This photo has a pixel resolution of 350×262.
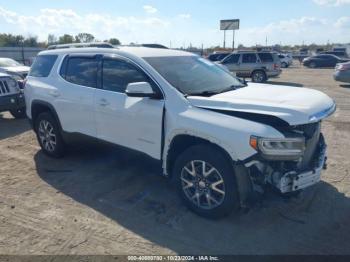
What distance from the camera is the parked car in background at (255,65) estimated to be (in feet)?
59.7

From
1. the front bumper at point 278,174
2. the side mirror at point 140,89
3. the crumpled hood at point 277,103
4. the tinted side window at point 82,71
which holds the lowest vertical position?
the front bumper at point 278,174

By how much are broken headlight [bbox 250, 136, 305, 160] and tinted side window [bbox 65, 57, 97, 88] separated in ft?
8.53

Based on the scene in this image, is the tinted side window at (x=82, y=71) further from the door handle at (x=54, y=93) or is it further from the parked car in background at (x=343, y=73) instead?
the parked car in background at (x=343, y=73)

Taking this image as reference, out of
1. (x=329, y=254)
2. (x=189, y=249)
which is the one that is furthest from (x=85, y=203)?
(x=329, y=254)

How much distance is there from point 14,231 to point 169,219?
169 centimetres

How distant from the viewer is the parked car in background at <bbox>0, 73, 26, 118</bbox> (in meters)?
8.28

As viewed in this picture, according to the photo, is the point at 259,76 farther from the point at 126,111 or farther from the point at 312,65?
the point at 312,65

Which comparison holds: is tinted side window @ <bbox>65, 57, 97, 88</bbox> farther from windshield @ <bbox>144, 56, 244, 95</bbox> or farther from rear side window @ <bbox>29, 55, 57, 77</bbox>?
windshield @ <bbox>144, 56, 244, 95</bbox>

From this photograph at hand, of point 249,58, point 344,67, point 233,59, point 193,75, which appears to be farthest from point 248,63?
point 193,75

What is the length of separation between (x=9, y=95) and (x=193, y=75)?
19.7ft

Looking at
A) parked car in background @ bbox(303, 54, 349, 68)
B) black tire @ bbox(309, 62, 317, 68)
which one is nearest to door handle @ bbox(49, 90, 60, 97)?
parked car in background @ bbox(303, 54, 349, 68)

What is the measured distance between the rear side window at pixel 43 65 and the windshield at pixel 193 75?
7.27 feet

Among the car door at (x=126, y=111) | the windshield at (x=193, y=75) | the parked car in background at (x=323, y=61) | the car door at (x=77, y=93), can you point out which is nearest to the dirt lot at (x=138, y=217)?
the car door at (x=126, y=111)

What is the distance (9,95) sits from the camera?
838cm
